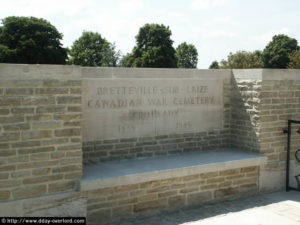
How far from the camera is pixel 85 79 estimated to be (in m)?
6.05

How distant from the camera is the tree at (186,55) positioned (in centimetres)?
5434

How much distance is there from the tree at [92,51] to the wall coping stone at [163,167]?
33.2 metres

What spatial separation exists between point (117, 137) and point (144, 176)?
3.48 ft

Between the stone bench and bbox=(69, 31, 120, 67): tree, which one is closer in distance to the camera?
the stone bench

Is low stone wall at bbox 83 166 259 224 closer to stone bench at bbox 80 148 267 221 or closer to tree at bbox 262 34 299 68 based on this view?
stone bench at bbox 80 148 267 221

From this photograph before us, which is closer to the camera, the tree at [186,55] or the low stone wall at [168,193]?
the low stone wall at [168,193]

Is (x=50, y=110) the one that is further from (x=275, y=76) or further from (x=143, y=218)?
(x=275, y=76)

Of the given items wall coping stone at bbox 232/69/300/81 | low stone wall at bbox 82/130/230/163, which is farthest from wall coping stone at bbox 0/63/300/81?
low stone wall at bbox 82/130/230/163

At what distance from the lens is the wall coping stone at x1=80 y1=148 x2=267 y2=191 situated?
213 inches

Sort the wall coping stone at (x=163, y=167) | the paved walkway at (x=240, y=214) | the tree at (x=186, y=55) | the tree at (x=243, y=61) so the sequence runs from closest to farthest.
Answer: the wall coping stone at (x=163, y=167), the paved walkway at (x=240, y=214), the tree at (x=243, y=61), the tree at (x=186, y=55)

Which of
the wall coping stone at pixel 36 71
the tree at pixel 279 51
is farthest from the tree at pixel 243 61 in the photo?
the wall coping stone at pixel 36 71

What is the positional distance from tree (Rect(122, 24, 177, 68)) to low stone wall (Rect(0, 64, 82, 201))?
3039cm

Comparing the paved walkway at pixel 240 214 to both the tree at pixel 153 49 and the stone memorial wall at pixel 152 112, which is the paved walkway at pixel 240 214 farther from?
the tree at pixel 153 49

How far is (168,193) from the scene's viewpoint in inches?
241
